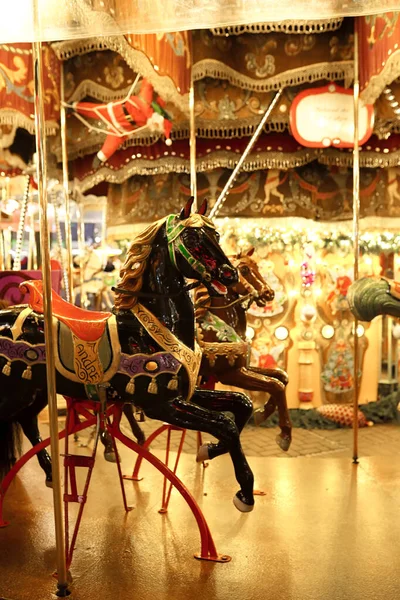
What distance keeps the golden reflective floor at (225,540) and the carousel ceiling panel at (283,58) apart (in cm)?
372

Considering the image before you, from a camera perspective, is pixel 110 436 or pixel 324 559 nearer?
pixel 324 559

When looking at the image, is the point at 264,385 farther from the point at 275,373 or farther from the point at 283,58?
the point at 283,58

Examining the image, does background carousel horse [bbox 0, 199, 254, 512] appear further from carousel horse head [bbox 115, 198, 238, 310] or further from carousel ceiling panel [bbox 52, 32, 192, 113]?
carousel ceiling panel [bbox 52, 32, 192, 113]

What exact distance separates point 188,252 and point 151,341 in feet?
1.42

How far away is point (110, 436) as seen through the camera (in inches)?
113

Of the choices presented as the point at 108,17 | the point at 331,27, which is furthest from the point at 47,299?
the point at 331,27

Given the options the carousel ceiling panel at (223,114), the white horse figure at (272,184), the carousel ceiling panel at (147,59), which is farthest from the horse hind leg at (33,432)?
the white horse figure at (272,184)

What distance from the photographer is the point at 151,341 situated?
8.41ft

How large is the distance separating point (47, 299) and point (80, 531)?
4.76 ft

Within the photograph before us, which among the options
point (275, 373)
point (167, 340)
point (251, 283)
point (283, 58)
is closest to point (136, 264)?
point (167, 340)

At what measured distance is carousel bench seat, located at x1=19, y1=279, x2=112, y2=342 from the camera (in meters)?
2.55

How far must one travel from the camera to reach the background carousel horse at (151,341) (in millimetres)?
2512

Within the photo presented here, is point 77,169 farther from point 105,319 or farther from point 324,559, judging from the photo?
point 324,559

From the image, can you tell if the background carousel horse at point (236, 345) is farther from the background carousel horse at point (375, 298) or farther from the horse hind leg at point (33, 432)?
the horse hind leg at point (33, 432)
